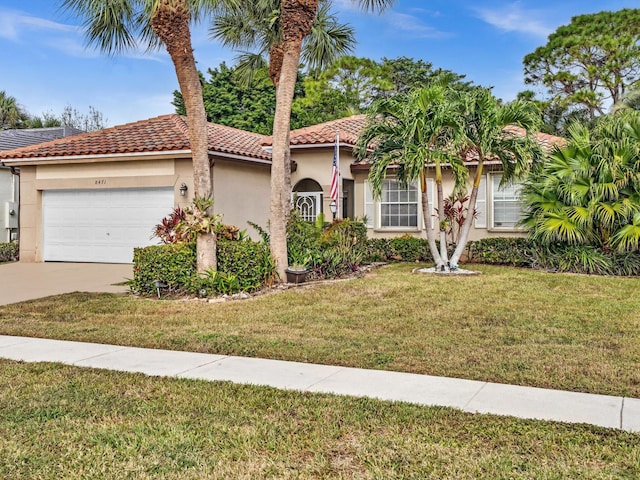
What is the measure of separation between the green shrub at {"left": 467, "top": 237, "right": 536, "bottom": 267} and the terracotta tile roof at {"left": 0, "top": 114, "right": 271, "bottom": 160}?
279 inches

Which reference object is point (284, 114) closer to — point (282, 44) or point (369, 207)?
point (282, 44)

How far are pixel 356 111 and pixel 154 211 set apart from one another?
23076 millimetres

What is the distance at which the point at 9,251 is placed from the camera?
66.8 feet

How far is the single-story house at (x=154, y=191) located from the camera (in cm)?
1789

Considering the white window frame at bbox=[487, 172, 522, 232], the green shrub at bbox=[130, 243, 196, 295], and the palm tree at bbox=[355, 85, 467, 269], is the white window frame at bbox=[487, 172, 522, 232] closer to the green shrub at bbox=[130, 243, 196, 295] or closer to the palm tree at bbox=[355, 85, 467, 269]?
the palm tree at bbox=[355, 85, 467, 269]

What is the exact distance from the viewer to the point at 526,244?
16.3m

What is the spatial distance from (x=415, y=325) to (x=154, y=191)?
36.7 feet

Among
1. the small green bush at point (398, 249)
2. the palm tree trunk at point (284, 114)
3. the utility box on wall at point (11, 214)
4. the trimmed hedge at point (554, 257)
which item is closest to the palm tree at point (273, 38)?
the palm tree trunk at point (284, 114)

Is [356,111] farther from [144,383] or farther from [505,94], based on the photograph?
[144,383]

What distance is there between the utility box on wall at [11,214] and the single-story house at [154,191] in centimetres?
271

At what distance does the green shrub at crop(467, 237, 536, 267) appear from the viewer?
1620 cm

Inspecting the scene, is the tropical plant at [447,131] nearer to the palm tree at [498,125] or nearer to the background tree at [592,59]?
the palm tree at [498,125]

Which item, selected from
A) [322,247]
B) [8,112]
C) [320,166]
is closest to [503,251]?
[322,247]

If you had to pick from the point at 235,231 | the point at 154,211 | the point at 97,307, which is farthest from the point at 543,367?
the point at 154,211
